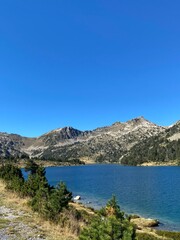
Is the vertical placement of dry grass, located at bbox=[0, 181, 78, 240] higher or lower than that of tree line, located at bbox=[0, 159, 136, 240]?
lower

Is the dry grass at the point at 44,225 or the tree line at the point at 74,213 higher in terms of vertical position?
the tree line at the point at 74,213

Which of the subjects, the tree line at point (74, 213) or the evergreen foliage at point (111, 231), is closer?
the evergreen foliage at point (111, 231)

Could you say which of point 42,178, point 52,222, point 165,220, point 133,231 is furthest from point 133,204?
point 133,231

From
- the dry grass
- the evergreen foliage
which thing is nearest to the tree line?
the evergreen foliage

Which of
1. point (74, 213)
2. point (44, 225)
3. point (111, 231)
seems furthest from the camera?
point (74, 213)

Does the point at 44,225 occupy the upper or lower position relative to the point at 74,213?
upper

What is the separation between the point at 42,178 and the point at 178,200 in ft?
138

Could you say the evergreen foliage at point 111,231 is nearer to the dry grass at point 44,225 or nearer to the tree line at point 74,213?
the tree line at point 74,213

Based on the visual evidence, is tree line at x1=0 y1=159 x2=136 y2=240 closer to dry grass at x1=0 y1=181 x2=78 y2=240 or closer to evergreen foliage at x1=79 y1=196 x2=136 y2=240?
evergreen foliage at x1=79 y1=196 x2=136 y2=240

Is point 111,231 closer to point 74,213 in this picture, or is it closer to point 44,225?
point 44,225

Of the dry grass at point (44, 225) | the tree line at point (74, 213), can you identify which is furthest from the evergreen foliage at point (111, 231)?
the dry grass at point (44, 225)

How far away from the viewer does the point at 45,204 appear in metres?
26.7

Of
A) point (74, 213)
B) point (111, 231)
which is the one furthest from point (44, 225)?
point (111, 231)

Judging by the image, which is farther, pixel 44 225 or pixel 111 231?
pixel 44 225
